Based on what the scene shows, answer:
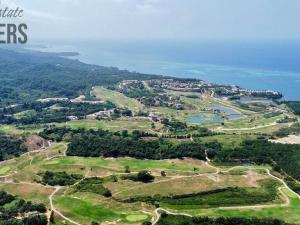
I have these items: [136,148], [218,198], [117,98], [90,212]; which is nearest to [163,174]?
[218,198]

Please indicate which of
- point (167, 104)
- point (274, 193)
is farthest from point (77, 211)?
point (167, 104)

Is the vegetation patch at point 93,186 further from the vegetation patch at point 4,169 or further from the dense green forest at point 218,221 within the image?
the vegetation patch at point 4,169

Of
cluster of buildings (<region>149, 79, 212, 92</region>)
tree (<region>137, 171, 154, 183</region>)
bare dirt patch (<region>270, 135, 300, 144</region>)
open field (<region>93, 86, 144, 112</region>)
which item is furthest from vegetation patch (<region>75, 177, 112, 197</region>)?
cluster of buildings (<region>149, 79, 212, 92</region>)

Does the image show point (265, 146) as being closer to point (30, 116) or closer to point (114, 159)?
point (114, 159)

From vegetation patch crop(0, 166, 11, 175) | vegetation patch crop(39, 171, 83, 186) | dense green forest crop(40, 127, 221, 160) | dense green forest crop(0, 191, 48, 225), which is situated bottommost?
dense green forest crop(0, 191, 48, 225)

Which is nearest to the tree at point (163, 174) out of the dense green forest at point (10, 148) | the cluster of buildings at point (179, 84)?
the dense green forest at point (10, 148)

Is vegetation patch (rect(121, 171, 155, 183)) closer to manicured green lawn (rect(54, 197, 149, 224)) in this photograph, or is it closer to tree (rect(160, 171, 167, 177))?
tree (rect(160, 171, 167, 177))

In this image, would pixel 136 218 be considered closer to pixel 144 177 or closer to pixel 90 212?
pixel 90 212
